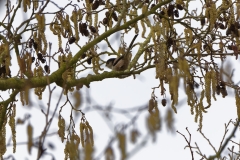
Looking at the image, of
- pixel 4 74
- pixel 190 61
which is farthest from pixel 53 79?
pixel 190 61

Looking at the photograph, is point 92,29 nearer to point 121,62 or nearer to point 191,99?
point 121,62

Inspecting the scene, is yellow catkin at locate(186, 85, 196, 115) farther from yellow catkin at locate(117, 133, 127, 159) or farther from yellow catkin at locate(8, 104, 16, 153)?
yellow catkin at locate(117, 133, 127, 159)

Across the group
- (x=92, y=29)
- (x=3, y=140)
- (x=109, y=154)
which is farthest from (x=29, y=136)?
(x=92, y=29)

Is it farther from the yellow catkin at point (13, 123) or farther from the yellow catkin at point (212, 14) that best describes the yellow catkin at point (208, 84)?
the yellow catkin at point (13, 123)

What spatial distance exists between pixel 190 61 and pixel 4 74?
52.0 inches

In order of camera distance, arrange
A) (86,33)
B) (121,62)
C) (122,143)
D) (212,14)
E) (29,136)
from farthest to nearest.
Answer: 1. (121,62)
2. (86,33)
3. (212,14)
4. (29,136)
5. (122,143)

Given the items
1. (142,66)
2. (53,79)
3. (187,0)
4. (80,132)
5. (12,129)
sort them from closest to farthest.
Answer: (80,132)
(12,129)
(53,79)
(142,66)
(187,0)

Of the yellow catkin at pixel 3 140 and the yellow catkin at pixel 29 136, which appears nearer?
the yellow catkin at pixel 29 136

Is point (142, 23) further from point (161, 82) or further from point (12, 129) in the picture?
point (12, 129)

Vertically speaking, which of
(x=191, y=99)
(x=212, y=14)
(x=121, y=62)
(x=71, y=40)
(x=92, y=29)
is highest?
(x=121, y=62)

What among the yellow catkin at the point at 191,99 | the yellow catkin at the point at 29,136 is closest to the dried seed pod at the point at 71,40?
the yellow catkin at the point at 191,99

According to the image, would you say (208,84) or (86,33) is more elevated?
(86,33)

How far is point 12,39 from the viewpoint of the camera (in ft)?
10.4

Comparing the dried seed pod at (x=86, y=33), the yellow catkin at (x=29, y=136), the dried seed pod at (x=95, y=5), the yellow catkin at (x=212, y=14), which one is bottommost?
the yellow catkin at (x=29, y=136)
